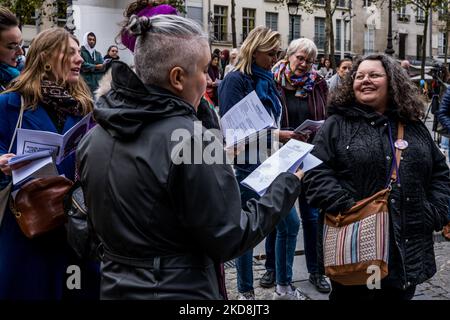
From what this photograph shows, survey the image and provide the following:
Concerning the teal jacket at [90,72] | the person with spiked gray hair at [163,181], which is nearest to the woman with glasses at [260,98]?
the person with spiked gray hair at [163,181]

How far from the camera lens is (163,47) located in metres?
→ 1.88

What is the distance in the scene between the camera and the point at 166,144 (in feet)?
5.94

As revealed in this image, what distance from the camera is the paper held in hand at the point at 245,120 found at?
11.1 ft

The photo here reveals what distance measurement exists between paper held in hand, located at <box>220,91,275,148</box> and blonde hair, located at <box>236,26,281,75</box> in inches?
27.0

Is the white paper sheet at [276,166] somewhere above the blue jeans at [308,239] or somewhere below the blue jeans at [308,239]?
above

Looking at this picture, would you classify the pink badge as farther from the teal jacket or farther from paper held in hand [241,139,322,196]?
the teal jacket

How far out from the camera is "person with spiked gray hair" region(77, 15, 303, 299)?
1.80 metres

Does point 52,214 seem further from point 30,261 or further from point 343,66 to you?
point 343,66

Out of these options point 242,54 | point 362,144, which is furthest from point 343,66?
point 362,144

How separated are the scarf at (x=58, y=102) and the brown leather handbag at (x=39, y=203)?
0.36 metres

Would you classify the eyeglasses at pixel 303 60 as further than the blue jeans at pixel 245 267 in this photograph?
Yes

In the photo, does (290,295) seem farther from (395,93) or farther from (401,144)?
(395,93)

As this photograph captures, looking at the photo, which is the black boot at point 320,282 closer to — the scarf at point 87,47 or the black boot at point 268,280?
the black boot at point 268,280
